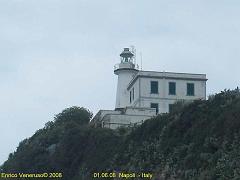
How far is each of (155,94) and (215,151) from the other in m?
27.2

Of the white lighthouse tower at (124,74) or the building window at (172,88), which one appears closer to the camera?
the building window at (172,88)

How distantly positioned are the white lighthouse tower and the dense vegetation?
9846 mm

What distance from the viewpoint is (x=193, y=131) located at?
3788cm

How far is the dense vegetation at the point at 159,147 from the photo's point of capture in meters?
33.7

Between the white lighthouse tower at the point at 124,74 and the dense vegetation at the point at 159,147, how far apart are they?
32.3ft

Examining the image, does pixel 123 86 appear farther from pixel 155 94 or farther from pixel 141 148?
pixel 141 148

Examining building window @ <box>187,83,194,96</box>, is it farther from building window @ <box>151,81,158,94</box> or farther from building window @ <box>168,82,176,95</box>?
building window @ <box>151,81,158,94</box>

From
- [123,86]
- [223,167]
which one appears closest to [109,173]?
[223,167]

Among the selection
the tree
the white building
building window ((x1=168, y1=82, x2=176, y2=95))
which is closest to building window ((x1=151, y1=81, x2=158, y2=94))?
the white building

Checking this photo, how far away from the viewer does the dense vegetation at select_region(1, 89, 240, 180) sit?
33.7 m

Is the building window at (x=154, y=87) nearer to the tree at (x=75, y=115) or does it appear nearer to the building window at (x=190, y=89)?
the building window at (x=190, y=89)

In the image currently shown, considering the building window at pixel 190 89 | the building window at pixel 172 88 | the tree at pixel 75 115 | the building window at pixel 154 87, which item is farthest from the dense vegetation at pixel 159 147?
the building window at pixel 190 89

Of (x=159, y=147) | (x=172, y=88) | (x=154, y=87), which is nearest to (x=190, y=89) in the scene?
(x=172, y=88)

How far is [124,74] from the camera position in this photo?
68.9 m
